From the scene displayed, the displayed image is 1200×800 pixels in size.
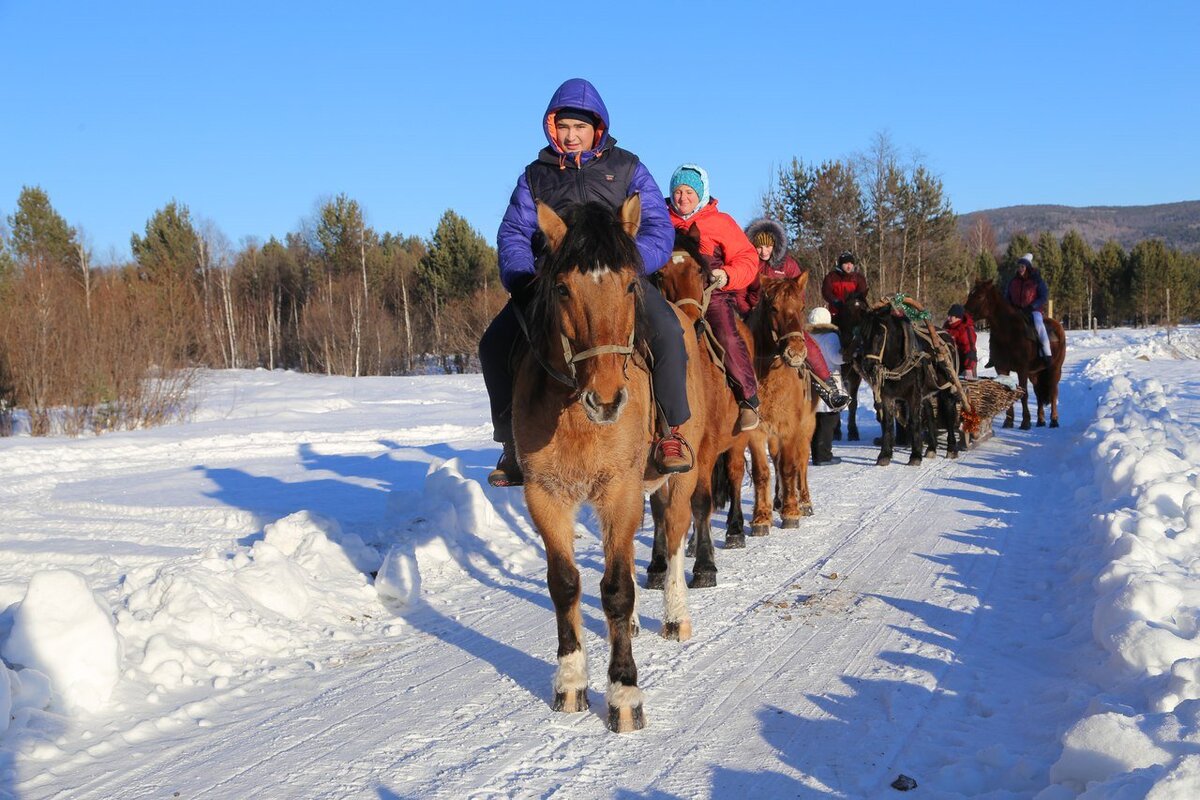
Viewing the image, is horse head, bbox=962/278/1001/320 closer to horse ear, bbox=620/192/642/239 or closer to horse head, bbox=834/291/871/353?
horse head, bbox=834/291/871/353

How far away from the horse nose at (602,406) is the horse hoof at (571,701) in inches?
62.6

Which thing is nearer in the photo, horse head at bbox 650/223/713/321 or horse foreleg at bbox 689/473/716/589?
horse head at bbox 650/223/713/321

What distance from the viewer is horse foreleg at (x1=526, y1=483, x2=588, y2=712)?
461 centimetres

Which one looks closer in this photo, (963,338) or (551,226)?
(551,226)

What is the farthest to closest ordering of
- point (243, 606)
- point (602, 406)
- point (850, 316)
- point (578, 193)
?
1. point (850, 316)
2. point (243, 606)
3. point (578, 193)
4. point (602, 406)

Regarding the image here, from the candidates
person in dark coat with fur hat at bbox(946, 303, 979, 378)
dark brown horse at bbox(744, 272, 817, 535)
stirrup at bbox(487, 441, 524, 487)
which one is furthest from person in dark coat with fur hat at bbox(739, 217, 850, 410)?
person in dark coat with fur hat at bbox(946, 303, 979, 378)

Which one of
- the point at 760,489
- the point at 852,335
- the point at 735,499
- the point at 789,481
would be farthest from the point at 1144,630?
the point at 852,335

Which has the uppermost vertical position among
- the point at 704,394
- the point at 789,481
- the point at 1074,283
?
the point at 1074,283

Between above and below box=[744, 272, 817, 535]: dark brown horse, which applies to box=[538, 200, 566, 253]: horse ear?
above

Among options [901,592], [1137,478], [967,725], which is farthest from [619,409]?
[1137,478]

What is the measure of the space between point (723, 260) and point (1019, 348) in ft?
40.8

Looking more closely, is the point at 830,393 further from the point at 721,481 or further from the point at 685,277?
the point at 685,277

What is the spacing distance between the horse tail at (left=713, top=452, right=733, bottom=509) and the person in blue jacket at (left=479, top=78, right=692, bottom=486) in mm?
3247

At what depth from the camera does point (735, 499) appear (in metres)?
8.40
